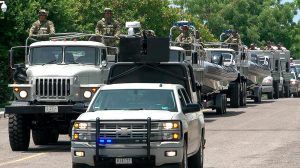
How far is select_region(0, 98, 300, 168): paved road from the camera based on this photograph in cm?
2025

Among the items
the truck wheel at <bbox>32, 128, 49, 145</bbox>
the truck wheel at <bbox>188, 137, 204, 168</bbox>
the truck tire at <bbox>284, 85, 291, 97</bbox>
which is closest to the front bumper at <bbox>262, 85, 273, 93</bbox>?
the truck tire at <bbox>284, 85, 291, 97</bbox>

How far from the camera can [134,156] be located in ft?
51.3

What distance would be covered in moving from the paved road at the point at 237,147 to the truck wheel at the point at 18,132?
243mm

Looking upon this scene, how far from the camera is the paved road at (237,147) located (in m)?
20.2

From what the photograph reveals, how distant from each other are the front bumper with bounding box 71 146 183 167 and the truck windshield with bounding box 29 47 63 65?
974 cm

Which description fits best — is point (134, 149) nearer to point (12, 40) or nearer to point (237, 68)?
point (237, 68)

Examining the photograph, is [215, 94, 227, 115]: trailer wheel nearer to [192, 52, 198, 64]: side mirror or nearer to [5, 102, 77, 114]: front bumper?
[192, 52, 198, 64]: side mirror

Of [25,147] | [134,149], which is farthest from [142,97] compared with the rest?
[25,147]

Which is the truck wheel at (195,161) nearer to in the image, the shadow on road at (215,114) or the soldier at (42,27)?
the soldier at (42,27)

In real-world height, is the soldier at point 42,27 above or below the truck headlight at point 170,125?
above

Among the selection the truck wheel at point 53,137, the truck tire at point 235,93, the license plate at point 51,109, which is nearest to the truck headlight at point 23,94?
the license plate at point 51,109

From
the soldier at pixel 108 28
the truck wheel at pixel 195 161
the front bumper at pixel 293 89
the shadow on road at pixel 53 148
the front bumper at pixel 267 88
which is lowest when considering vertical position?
the front bumper at pixel 293 89

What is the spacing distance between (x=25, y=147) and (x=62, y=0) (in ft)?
125

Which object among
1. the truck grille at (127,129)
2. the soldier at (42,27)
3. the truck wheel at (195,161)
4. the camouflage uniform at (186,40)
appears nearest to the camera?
the truck grille at (127,129)
